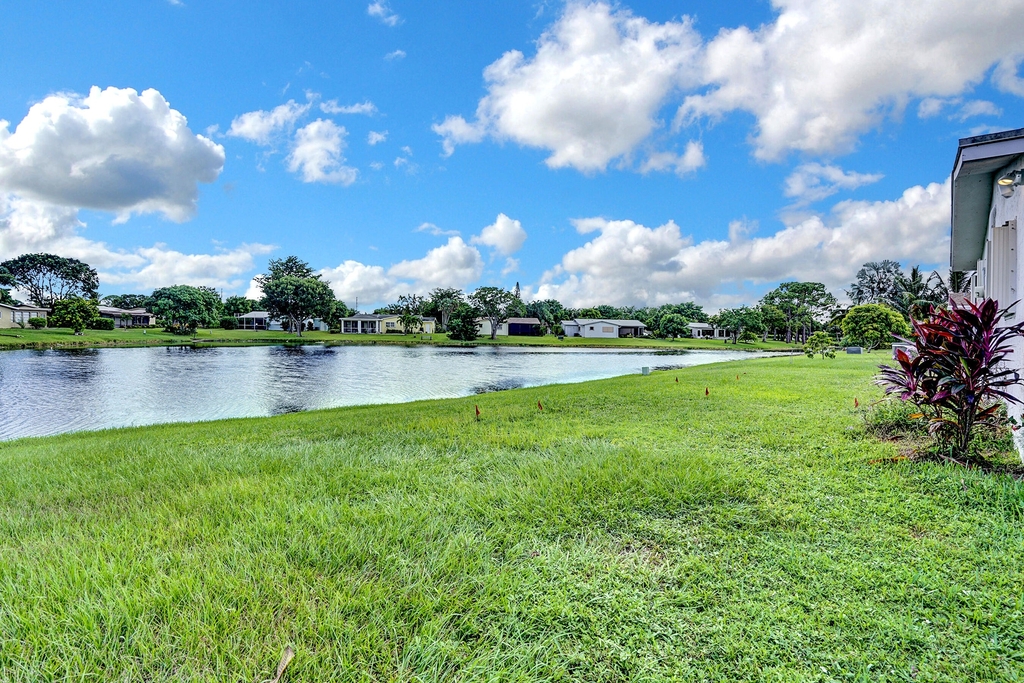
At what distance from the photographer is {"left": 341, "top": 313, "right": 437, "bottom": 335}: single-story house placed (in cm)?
6975

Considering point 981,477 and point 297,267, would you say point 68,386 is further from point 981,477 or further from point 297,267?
point 297,267

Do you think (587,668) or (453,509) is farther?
(453,509)

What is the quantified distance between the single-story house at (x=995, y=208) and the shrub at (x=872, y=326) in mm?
26834

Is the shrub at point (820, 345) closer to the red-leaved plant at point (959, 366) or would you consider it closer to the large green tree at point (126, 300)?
the red-leaved plant at point (959, 366)

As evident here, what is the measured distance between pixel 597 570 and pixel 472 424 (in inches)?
152

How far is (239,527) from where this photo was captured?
287 centimetres

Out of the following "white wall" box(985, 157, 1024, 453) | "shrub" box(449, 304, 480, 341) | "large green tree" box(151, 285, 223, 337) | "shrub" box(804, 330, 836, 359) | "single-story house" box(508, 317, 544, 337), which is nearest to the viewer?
"white wall" box(985, 157, 1024, 453)

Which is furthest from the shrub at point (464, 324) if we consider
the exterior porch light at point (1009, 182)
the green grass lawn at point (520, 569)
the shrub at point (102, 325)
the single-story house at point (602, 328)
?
the exterior porch light at point (1009, 182)

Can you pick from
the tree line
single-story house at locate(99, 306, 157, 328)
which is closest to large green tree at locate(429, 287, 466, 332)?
the tree line

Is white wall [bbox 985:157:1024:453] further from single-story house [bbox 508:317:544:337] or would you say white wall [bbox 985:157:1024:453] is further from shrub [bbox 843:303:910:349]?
single-story house [bbox 508:317:544:337]

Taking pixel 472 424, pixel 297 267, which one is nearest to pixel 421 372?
pixel 472 424

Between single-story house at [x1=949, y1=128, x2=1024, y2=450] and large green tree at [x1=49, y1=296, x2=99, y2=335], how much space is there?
5802 cm

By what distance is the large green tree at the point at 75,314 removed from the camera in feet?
140

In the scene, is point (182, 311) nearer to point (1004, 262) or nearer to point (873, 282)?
point (1004, 262)
